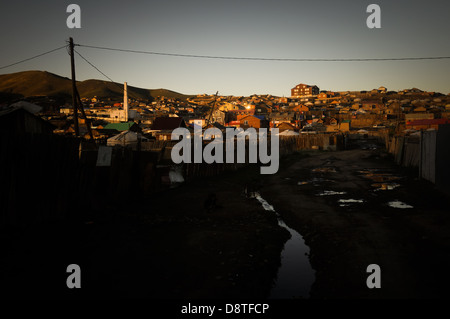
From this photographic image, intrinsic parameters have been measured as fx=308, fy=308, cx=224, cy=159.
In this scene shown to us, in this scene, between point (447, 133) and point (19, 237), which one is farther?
point (447, 133)

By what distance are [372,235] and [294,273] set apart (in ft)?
9.50

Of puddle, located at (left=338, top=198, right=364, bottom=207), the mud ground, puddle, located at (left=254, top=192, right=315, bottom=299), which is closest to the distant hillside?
puddle, located at (left=338, top=198, right=364, bottom=207)

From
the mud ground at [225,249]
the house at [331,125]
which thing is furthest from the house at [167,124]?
the mud ground at [225,249]

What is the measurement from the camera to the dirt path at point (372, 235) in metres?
5.62

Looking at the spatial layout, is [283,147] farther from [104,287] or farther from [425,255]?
[104,287]

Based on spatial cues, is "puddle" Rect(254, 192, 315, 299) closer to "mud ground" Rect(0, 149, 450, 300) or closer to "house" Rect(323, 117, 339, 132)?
"mud ground" Rect(0, 149, 450, 300)

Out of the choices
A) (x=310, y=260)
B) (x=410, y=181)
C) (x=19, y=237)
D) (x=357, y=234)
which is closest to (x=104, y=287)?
(x=19, y=237)

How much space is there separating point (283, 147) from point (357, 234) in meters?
25.9

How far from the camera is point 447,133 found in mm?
12203

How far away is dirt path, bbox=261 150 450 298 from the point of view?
562cm

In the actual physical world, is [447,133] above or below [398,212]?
above

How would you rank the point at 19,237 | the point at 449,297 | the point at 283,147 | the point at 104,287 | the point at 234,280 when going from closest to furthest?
the point at 449,297
the point at 104,287
the point at 234,280
the point at 19,237
the point at 283,147
